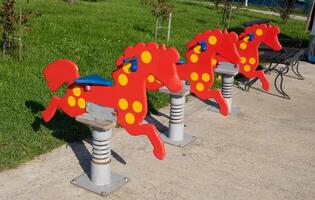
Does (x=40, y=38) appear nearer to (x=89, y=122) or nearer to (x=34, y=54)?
(x=34, y=54)

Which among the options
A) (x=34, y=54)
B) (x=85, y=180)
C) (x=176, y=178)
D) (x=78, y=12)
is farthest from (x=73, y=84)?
(x=78, y=12)

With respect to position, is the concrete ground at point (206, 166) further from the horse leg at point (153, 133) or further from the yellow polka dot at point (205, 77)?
the yellow polka dot at point (205, 77)

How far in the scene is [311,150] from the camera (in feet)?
18.2

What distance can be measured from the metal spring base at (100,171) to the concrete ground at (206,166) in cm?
8

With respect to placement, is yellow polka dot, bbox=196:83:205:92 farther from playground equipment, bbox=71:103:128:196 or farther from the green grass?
playground equipment, bbox=71:103:128:196

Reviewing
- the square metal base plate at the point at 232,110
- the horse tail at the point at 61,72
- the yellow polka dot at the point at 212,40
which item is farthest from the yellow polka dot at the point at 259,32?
the horse tail at the point at 61,72

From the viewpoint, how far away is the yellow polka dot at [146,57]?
3686 millimetres

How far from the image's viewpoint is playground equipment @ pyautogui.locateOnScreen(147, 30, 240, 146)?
528 centimetres

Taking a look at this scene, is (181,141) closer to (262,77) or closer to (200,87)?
(200,87)

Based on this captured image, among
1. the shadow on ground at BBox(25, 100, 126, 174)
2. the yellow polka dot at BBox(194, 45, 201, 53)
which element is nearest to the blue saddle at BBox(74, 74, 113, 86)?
the shadow on ground at BBox(25, 100, 126, 174)

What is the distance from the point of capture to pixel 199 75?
533 cm

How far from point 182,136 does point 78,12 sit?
10.1m

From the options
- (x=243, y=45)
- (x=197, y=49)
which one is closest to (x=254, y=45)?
(x=243, y=45)

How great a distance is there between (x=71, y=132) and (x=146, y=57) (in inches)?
79.3
